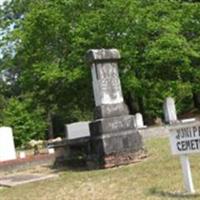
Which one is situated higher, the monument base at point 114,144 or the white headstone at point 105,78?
the white headstone at point 105,78

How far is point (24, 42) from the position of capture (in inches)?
1324

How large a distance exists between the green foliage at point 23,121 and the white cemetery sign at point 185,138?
99.6ft

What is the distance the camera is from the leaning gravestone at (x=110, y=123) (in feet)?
45.0

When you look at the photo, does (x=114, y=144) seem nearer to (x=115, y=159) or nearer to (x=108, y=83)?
(x=115, y=159)

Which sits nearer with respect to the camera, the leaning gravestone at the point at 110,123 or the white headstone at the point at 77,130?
the leaning gravestone at the point at 110,123

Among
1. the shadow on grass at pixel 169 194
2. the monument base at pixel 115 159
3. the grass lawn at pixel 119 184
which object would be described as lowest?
the shadow on grass at pixel 169 194

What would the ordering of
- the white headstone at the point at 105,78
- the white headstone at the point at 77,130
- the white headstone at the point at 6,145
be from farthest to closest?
the white headstone at the point at 77,130 < the white headstone at the point at 6,145 < the white headstone at the point at 105,78

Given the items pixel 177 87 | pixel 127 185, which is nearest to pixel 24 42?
pixel 177 87

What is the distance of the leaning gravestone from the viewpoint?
13.7 metres

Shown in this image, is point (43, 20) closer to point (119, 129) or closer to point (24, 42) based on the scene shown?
point (24, 42)

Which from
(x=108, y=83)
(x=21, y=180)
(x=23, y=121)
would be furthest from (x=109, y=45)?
(x=21, y=180)

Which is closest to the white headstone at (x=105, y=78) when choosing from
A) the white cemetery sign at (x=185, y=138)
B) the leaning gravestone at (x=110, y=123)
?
the leaning gravestone at (x=110, y=123)

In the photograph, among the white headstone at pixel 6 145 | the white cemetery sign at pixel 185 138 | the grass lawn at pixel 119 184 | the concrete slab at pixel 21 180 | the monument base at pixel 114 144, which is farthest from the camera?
the white headstone at pixel 6 145

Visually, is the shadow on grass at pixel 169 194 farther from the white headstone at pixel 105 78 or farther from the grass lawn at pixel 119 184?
the white headstone at pixel 105 78
